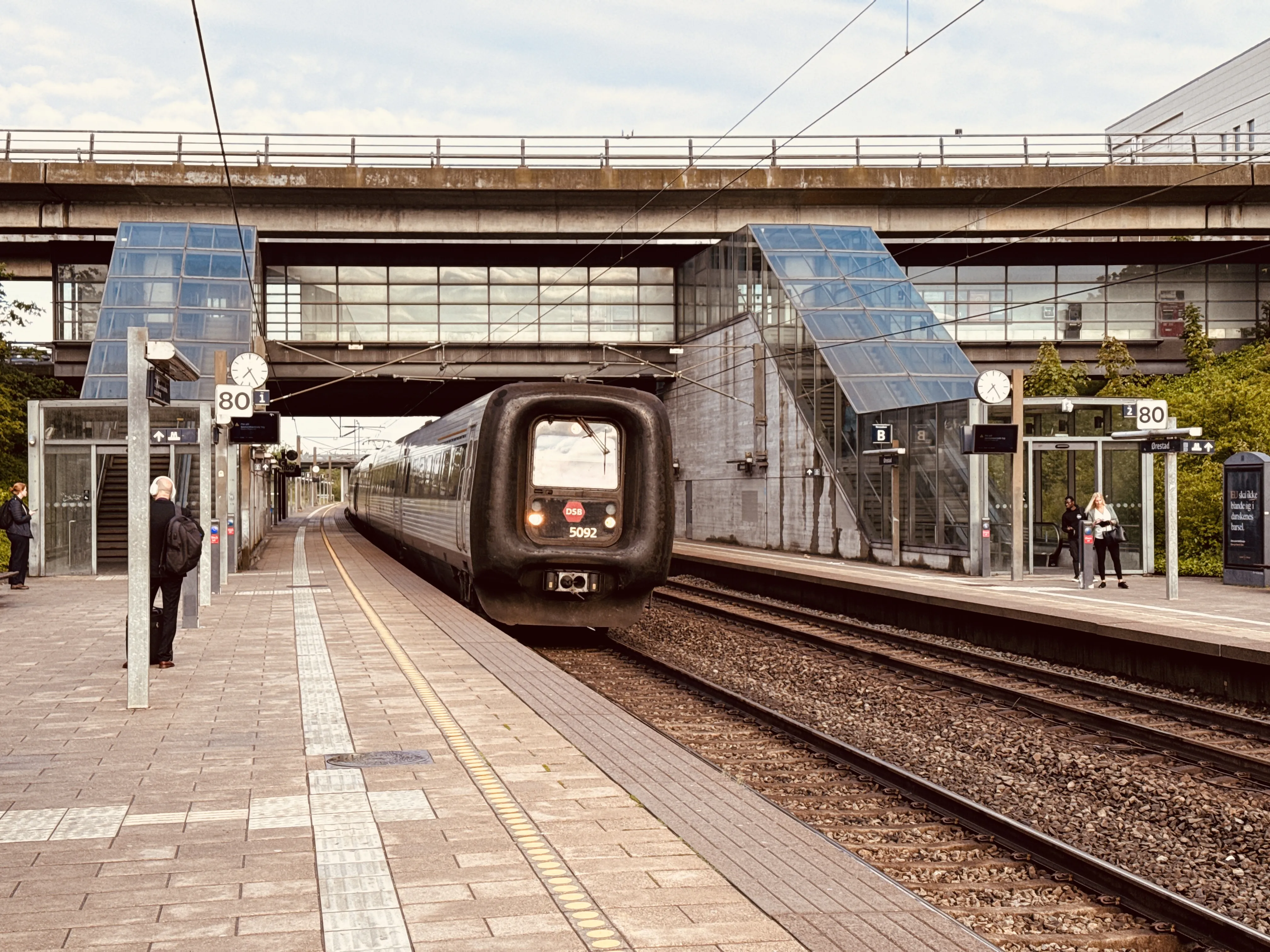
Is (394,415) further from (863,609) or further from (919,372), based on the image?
(863,609)

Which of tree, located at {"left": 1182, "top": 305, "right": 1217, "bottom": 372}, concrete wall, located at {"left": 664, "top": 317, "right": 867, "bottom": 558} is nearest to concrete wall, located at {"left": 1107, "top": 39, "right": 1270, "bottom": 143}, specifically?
tree, located at {"left": 1182, "top": 305, "right": 1217, "bottom": 372}

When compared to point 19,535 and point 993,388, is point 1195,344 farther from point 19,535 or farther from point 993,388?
point 19,535

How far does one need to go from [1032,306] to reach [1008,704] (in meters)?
31.0

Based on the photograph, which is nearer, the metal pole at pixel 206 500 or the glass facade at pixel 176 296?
the metal pole at pixel 206 500

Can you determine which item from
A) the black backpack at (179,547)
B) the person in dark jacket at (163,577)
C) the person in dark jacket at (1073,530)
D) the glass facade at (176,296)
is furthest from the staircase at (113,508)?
the person in dark jacket at (1073,530)

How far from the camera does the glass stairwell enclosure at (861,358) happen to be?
80.3ft

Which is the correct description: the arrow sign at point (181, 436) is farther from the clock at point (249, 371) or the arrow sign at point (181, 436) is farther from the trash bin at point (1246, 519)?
the trash bin at point (1246, 519)

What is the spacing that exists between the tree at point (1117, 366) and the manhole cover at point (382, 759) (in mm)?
29456

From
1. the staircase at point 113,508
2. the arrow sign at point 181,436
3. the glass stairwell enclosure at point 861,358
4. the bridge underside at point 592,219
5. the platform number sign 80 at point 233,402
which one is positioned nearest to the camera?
the arrow sign at point 181,436

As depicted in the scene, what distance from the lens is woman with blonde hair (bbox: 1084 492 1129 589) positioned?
20312mm

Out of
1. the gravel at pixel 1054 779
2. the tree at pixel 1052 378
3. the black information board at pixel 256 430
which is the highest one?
the tree at pixel 1052 378

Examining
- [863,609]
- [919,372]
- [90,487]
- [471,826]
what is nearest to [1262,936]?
[471,826]

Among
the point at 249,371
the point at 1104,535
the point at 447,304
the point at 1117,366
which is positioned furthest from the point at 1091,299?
the point at 249,371

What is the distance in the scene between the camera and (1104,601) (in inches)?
691
